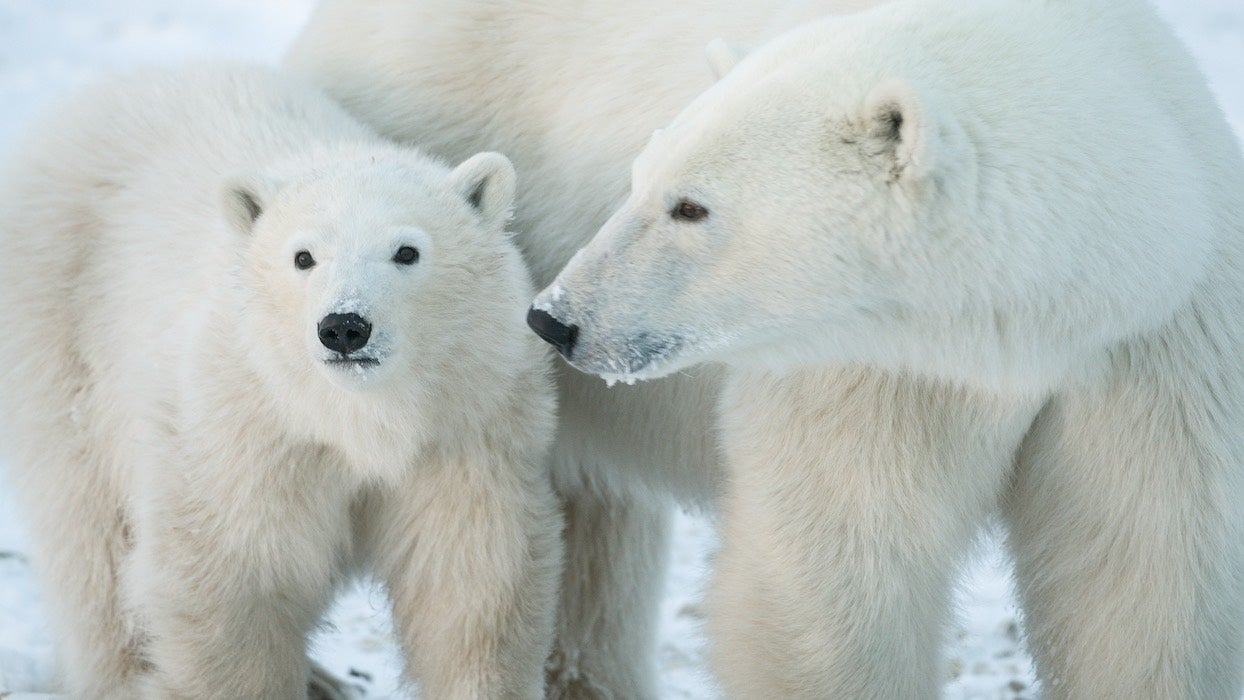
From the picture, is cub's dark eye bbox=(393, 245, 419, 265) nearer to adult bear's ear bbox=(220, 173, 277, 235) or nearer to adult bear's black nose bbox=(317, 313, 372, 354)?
adult bear's black nose bbox=(317, 313, 372, 354)

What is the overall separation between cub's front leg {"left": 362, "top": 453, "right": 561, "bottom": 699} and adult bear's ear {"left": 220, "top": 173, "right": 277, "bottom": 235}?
2.35ft

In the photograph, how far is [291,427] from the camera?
3.58 m

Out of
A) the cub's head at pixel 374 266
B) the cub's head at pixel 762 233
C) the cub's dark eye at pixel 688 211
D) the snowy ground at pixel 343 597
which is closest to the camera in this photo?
the cub's head at pixel 762 233

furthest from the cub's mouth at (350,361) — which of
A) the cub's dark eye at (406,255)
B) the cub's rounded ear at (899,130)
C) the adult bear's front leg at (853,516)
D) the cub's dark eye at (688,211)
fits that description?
the cub's rounded ear at (899,130)

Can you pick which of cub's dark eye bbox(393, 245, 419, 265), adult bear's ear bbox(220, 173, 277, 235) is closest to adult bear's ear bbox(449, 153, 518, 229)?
cub's dark eye bbox(393, 245, 419, 265)

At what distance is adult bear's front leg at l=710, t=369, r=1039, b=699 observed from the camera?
3.27 meters

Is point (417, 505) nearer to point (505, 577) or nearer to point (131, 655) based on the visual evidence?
point (505, 577)

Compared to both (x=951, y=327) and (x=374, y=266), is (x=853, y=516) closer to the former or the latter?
(x=951, y=327)

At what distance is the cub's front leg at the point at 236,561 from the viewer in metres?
3.62

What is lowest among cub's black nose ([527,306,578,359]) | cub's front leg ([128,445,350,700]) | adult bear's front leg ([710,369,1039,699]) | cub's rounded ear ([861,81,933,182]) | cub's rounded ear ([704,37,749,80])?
cub's front leg ([128,445,350,700])

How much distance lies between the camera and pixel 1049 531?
340 cm

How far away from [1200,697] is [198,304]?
8.30 ft

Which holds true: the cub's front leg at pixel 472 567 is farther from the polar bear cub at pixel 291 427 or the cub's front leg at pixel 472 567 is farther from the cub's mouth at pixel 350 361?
the cub's mouth at pixel 350 361

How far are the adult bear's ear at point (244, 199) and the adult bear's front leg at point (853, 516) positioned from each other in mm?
1197
